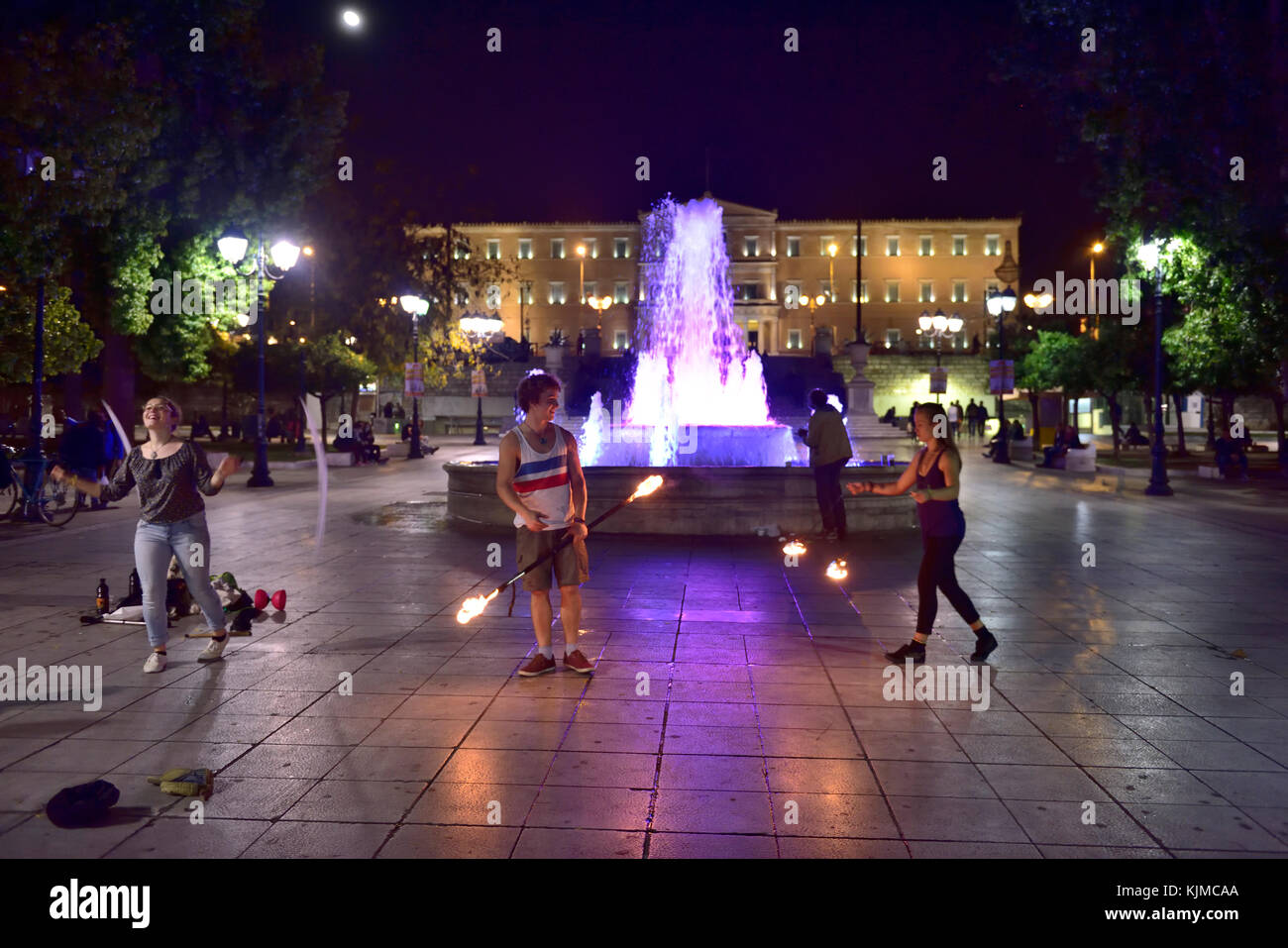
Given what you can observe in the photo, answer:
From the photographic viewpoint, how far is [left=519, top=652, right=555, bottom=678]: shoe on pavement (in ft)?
21.2

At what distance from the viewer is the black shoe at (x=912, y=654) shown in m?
6.94

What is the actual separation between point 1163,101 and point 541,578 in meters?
17.4

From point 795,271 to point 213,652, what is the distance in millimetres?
90446

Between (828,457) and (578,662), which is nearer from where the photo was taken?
(578,662)

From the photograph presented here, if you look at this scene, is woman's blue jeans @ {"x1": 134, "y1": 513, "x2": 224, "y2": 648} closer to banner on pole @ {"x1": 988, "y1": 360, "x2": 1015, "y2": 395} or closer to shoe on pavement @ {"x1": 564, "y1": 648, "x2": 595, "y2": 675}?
shoe on pavement @ {"x1": 564, "y1": 648, "x2": 595, "y2": 675}

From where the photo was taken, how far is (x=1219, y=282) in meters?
20.6

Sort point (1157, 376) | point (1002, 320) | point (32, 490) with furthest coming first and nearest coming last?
point (1002, 320)
point (1157, 376)
point (32, 490)

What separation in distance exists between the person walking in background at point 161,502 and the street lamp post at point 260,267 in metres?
13.4

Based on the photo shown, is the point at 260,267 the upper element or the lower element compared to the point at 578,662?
upper

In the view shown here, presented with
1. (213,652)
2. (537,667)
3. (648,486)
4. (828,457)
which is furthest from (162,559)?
(828,457)

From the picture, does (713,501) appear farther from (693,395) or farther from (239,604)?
(693,395)

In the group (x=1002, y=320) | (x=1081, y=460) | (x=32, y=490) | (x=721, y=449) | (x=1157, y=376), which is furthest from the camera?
A: (x=1002, y=320)

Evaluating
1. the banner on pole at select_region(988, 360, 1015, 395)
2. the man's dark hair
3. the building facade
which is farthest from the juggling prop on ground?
the building facade

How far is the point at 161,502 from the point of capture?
21.8ft
